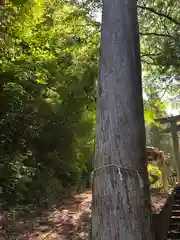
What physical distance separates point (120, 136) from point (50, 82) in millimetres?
4131

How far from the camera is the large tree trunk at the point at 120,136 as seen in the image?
1.44 m

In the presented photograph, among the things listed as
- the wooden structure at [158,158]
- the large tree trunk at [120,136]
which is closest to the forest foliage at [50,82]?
the large tree trunk at [120,136]

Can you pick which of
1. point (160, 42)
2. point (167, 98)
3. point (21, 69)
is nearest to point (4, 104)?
point (21, 69)

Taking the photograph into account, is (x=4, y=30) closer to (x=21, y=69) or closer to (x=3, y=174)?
(x=21, y=69)

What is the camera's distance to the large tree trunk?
1438 millimetres

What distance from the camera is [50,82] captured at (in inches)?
216

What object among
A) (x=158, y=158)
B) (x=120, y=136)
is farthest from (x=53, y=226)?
(x=158, y=158)

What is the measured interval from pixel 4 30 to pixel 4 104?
1201 millimetres

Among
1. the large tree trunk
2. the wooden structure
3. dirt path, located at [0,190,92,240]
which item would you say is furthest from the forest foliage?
the wooden structure

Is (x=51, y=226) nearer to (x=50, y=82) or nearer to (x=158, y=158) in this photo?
(x=50, y=82)

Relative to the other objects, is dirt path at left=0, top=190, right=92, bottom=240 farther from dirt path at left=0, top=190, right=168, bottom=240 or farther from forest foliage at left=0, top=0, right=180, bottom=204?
forest foliage at left=0, top=0, right=180, bottom=204

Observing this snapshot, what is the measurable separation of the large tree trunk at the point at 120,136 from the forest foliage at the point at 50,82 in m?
1.92

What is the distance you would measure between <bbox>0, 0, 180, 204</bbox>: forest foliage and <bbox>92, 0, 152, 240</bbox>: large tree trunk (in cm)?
192

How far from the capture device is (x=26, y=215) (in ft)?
12.3
